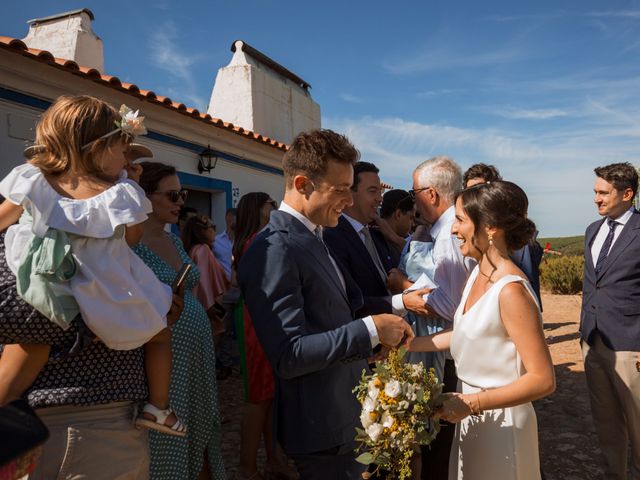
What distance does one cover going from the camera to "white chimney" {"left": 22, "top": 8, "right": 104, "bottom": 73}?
8.41 meters

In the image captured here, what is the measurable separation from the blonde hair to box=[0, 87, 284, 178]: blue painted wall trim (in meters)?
4.12

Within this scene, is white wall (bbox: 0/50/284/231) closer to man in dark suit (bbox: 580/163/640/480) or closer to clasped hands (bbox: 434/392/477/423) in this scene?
clasped hands (bbox: 434/392/477/423)

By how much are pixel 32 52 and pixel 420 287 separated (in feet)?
15.9

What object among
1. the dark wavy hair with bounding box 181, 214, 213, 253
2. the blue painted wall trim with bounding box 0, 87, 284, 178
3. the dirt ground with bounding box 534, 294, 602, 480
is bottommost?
the dirt ground with bounding box 534, 294, 602, 480

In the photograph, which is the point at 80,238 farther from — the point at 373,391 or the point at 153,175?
the point at 153,175

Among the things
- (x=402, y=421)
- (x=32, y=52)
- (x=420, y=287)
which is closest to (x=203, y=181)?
(x=32, y=52)

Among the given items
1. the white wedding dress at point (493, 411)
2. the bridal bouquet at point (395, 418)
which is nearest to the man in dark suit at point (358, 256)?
the white wedding dress at point (493, 411)

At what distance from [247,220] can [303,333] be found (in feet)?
9.71

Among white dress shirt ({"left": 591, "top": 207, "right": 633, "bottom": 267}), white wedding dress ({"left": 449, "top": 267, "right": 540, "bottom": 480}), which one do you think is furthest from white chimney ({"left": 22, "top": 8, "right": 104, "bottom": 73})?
white wedding dress ({"left": 449, "top": 267, "right": 540, "bottom": 480})

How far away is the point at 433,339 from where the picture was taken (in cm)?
267

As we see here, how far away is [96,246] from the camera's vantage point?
1568 millimetres

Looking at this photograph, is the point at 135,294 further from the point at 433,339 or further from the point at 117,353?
the point at 433,339

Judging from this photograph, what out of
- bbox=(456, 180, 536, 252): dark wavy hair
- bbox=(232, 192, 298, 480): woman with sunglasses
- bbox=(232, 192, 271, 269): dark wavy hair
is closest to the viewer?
bbox=(456, 180, 536, 252): dark wavy hair

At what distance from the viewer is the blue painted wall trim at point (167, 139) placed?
16.3 feet
